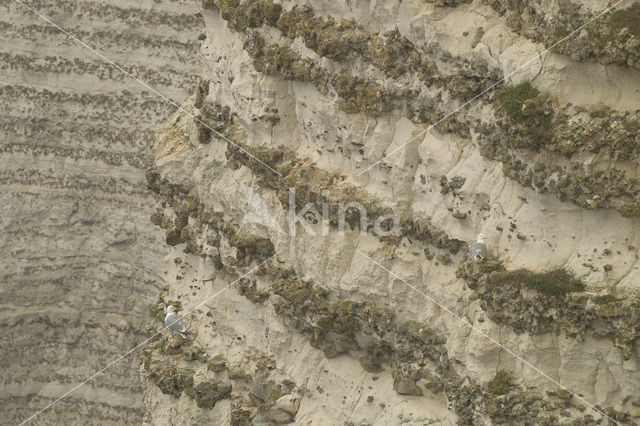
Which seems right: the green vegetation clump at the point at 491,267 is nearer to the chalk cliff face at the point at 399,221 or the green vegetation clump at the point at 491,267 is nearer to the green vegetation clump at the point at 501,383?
the chalk cliff face at the point at 399,221

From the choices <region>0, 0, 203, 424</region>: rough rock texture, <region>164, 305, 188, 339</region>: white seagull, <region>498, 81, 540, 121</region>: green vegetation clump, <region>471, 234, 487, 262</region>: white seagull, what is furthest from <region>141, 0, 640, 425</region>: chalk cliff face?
<region>0, 0, 203, 424</region>: rough rock texture

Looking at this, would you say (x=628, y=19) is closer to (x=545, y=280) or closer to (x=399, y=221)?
(x=545, y=280)

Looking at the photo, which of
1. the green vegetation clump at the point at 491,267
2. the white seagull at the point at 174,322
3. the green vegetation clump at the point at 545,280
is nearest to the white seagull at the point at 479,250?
the green vegetation clump at the point at 491,267

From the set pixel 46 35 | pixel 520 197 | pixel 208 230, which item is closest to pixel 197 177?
pixel 208 230

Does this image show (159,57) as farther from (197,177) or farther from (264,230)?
(264,230)

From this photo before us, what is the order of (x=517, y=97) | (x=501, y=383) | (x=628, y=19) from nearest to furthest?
(x=628, y=19)
(x=517, y=97)
(x=501, y=383)

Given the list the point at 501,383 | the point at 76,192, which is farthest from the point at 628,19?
the point at 76,192
